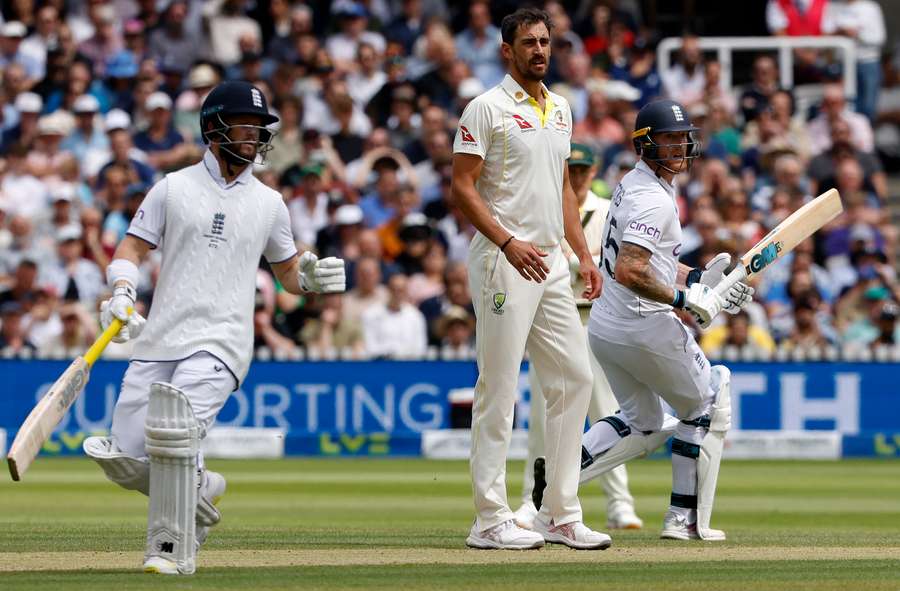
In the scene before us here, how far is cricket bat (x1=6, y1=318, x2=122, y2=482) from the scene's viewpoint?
5.73 metres

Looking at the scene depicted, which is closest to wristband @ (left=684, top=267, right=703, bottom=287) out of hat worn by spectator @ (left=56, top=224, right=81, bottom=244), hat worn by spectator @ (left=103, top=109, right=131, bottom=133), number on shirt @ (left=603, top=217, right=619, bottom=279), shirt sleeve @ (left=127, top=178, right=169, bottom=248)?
number on shirt @ (left=603, top=217, right=619, bottom=279)

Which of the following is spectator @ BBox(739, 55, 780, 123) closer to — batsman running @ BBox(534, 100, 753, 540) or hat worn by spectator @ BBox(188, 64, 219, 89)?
hat worn by spectator @ BBox(188, 64, 219, 89)

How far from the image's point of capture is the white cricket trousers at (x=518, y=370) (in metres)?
6.80

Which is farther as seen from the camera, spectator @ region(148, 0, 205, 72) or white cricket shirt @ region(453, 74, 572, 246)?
spectator @ region(148, 0, 205, 72)

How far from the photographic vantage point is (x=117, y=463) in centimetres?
602

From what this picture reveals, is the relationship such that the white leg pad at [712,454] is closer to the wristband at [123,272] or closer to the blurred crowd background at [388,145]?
the wristband at [123,272]

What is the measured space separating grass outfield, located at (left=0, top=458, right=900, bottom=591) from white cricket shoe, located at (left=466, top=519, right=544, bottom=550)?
0.07 meters

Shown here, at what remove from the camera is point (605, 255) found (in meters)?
7.47

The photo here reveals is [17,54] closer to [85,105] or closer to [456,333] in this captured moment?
[85,105]

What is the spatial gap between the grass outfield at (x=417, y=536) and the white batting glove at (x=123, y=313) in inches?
31.2

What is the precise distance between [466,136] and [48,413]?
6.21 ft

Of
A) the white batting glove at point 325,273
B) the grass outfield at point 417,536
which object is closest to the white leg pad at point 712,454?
the grass outfield at point 417,536

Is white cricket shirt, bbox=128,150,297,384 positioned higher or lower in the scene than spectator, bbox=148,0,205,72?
lower

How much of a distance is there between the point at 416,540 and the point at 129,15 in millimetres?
11082
